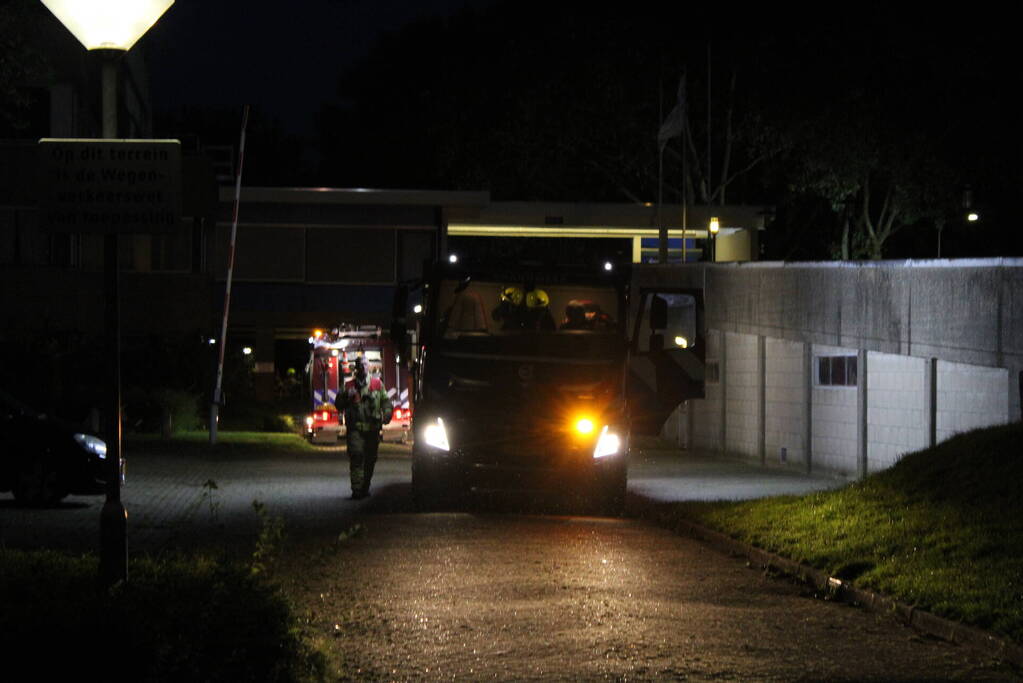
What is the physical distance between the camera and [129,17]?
368 inches

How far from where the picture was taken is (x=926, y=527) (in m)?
13.3

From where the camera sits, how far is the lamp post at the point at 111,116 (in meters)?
9.30

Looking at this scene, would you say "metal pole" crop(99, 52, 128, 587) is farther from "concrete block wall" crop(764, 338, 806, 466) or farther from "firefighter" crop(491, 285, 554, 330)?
"concrete block wall" crop(764, 338, 806, 466)

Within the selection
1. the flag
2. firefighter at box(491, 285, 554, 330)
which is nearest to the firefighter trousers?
firefighter at box(491, 285, 554, 330)

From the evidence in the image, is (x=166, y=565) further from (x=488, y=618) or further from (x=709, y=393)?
(x=709, y=393)

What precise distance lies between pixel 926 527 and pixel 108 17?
314 inches

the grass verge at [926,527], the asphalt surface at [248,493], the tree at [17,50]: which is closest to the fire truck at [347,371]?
the asphalt surface at [248,493]

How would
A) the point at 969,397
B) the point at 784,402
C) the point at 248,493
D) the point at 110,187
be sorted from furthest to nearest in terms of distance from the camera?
the point at 784,402 → the point at 248,493 → the point at 969,397 → the point at 110,187

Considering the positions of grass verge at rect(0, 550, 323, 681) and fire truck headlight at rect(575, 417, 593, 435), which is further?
fire truck headlight at rect(575, 417, 593, 435)

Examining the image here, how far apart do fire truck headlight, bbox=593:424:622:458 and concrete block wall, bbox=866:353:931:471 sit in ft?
16.0

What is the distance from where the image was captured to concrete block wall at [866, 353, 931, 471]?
2105 cm

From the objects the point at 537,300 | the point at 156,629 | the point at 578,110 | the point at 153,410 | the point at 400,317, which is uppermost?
the point at 578,110

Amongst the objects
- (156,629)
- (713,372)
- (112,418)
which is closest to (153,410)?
(713,372)

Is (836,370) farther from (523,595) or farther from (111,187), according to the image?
(111,187)
